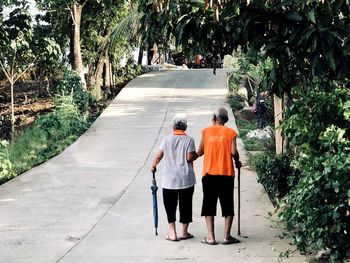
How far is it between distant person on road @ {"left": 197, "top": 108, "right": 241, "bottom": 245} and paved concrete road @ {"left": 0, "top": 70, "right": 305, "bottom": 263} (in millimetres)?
310

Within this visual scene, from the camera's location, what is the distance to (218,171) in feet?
22.7

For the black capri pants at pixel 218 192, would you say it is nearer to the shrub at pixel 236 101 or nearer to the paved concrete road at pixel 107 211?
the paved concrete road at pixel 107 211

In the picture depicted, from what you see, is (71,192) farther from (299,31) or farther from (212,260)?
(299,31)

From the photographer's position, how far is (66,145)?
1493 centimetres

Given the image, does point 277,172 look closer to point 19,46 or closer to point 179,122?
point 179,122

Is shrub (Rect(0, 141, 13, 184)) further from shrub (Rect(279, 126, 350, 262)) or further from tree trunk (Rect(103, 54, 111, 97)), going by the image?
tree trunk (Rect(103, 54, 111, 97))

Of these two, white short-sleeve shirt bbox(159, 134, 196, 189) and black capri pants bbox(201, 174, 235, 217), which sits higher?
white short-sleeve shirt bbox(159, 134, 196, 189)

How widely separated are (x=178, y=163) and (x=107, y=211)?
2.19 meters

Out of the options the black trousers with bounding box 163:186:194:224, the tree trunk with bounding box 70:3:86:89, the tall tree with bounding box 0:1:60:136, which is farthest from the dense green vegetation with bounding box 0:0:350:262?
the tree trunk with bounding box 70:3:86:89

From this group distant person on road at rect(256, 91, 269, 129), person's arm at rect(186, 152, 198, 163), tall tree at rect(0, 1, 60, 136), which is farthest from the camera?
tall tree at rect(0, 1, 60, 136)

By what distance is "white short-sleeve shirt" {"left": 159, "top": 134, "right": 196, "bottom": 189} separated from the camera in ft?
23.1

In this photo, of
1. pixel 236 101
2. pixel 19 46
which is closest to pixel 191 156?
pixel 19 46

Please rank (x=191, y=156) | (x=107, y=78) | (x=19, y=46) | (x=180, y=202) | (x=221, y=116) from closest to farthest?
(x=221, y=116)
(x=191, y=156)
(x=180, y=202)
(x=19, y=46)
(x=107, y=78)

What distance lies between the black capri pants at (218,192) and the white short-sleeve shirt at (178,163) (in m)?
0.24
